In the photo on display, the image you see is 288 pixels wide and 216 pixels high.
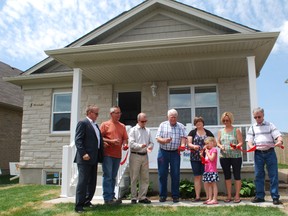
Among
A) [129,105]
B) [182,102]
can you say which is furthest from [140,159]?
[129,105]

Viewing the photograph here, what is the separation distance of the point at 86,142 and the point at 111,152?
54cm

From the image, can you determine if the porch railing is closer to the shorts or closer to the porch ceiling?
the shorts

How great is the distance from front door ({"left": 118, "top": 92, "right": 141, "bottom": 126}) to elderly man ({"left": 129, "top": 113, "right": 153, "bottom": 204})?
476 cm

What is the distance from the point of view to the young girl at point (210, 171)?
5.26 metres

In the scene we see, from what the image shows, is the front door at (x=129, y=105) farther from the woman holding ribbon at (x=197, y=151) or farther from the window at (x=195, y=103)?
the woman holding ribbon at (x=197, y=151)

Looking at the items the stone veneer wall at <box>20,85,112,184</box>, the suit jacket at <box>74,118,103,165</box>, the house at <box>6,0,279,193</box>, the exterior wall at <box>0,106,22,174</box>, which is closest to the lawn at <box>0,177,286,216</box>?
the suit jacket at <box>74,118,103,165</box>

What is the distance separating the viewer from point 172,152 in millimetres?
5555

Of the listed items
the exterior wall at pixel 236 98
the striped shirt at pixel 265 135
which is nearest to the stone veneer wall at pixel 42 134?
the exterior wall at pixel 236 98

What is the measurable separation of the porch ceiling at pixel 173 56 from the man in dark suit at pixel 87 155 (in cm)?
278

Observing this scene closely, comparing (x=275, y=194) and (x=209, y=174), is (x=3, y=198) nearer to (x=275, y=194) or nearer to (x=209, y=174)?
(x=209, y=174)

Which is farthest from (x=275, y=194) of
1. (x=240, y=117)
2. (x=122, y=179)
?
(x=240, y=117)

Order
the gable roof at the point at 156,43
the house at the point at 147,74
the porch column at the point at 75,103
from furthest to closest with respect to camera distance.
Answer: the porch column at the point at 75,103
the house at the point at 147,74
the gable roof at the point at 156,43

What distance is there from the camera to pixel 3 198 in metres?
6.73

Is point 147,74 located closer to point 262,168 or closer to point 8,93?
point 262,168
